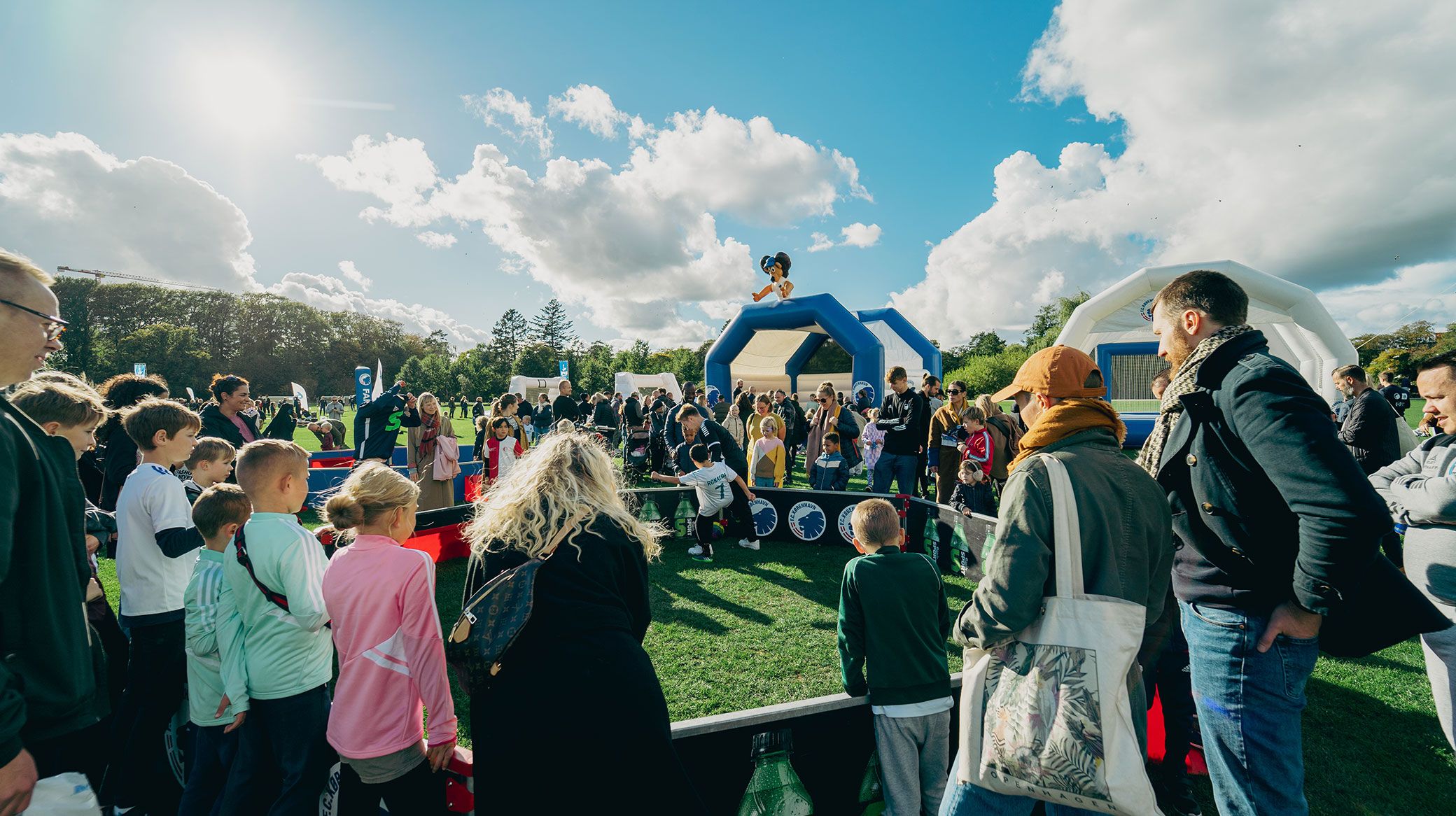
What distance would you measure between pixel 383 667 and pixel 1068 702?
2.30 meters

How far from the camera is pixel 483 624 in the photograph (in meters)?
1.53

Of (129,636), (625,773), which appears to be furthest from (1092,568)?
(129,636)

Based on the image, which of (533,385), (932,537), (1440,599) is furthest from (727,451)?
(533,385)

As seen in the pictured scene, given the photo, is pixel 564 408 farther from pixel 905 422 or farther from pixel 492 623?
pixel 492 623

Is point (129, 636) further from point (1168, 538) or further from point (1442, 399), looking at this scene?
point (1442, 399)

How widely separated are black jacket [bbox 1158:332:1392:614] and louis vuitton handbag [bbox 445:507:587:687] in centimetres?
209

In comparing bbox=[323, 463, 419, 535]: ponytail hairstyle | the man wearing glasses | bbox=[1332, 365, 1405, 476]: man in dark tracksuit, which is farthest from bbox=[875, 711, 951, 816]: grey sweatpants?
bbox=[1332, 365, 1405, 476]: man in dark tracksuit

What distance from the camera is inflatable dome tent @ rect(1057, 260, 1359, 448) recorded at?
1237cm

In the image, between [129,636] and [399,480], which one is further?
[129,636]

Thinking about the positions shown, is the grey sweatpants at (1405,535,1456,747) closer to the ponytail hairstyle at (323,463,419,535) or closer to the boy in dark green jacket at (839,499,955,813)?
A: the boy in dark green jacket at (839,499,955,813)

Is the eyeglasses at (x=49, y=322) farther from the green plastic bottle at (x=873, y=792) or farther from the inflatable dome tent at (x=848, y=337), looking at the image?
the inflatable dome tent at (x=848, y=337)

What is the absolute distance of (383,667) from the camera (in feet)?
6.95

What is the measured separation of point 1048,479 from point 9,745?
261cm

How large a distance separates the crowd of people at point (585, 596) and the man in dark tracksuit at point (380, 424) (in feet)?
17.1
